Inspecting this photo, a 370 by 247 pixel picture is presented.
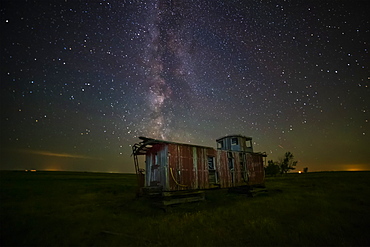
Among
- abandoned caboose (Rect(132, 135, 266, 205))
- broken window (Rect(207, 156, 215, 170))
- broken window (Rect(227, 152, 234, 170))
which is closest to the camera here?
abandoned caboose (Rect(132, 135, 266, 205))

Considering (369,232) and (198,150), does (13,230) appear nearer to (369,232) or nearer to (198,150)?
(198,150)

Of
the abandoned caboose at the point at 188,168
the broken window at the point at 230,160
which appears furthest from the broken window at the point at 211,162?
the broken window at the point at 230,160

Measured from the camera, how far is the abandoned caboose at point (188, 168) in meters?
13.1

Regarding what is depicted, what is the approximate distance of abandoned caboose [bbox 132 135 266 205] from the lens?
13.1m

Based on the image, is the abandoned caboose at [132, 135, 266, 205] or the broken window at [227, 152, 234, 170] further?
the broken window at [227, 152, 234, 170]

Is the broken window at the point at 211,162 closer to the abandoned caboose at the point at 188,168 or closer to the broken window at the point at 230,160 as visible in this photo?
the abandoned caboose at the point at 188,168

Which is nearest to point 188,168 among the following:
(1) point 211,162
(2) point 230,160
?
(1) point 211,162

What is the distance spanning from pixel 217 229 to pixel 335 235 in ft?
16.3

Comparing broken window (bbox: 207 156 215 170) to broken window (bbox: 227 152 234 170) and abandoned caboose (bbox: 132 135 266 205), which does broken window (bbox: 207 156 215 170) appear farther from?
broken window (bbox: 227 152 234 170)

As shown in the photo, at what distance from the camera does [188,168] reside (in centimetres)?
1420

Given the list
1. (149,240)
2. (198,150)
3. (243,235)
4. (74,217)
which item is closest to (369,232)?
(243,235)

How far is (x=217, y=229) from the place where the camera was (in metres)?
8.11

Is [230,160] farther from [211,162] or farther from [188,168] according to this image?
[188,168]

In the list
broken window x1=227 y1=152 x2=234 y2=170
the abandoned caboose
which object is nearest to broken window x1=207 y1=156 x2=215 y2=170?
the abandoned caboose
